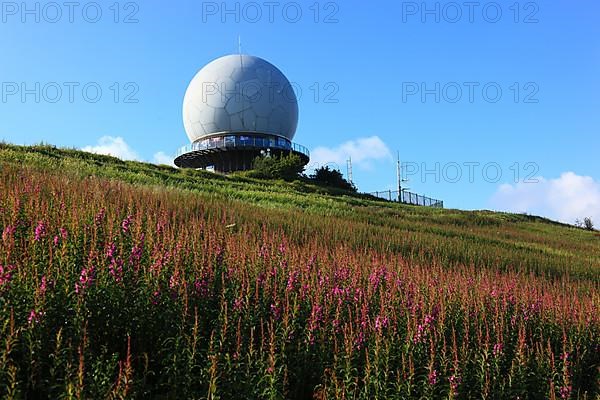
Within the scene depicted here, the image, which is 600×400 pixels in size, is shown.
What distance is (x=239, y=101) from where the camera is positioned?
51.2 metres

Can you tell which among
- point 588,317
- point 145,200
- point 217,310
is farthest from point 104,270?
point 145,200

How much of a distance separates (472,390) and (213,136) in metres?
49.4

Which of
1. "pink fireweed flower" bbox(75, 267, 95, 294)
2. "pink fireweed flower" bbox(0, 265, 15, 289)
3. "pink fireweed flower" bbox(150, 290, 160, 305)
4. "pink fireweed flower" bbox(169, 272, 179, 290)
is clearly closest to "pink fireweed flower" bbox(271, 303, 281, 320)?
"pink fireweed flower" bbox(169, 272, 179, 290)

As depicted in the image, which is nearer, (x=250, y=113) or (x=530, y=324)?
(x=530, y=324)

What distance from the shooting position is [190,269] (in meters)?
5.74

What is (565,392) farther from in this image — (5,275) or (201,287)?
(5,275)

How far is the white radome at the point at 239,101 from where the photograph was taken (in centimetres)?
5128

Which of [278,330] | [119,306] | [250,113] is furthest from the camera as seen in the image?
[250,113]

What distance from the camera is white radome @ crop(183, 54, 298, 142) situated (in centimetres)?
5128

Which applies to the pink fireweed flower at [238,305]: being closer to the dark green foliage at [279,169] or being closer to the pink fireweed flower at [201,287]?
the pink fireweed flower at [201,287]

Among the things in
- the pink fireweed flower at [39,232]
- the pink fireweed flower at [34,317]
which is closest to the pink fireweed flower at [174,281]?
the pink fireweed flower at [34,317]

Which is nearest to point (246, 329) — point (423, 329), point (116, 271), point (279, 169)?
point (116, 271)

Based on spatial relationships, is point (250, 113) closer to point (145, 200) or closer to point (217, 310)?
point (145, 200)

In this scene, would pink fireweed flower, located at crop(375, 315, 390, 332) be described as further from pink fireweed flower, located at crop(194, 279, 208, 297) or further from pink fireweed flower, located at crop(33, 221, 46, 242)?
pink fireweed flower, located at crop(33, 221, 46, 242)
